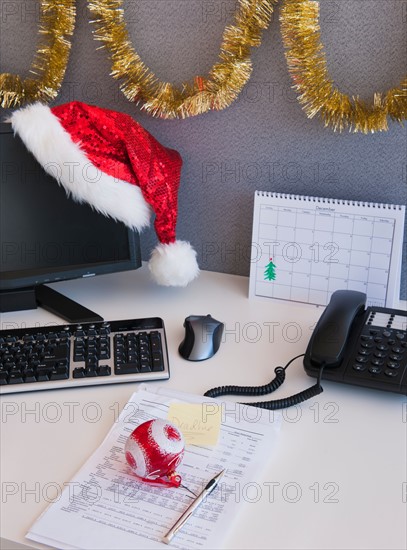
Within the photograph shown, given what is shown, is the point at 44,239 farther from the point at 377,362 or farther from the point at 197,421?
A: the point at 377,362

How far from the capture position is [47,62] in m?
1.28

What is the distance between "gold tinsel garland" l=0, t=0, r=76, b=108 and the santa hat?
0.19m

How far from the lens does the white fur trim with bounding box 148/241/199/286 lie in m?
1.18

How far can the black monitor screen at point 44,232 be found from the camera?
3.70 ft

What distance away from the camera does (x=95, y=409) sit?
3.03ft

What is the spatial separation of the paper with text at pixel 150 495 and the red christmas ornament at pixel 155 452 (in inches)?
0.7

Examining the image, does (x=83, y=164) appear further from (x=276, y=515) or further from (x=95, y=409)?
(x=276, y=515)

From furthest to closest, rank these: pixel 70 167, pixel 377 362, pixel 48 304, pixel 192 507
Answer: pixel 48 304, pixel 70 167, pixel 377 362, pixel 192 507

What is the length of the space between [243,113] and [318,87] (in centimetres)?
16

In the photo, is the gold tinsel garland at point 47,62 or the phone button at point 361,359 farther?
the gold tinsel garland at point 47,62

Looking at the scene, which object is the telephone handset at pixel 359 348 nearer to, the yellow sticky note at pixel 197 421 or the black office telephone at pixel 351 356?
the black office telephone at pixel 351 356

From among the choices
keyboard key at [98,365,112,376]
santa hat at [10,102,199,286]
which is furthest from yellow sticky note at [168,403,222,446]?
santa hat at [10,102,199,286]

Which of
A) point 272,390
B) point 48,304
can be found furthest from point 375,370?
point 48,304

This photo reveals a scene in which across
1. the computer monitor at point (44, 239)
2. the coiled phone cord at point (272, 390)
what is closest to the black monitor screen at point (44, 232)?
the computer monitor at point (44, 239)
